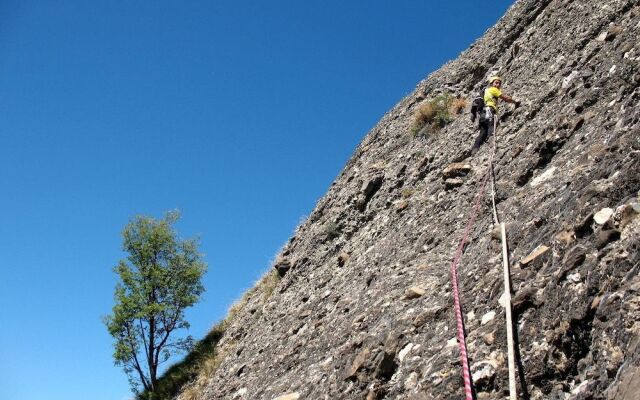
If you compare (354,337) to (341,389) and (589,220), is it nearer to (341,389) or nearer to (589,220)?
(341,389)

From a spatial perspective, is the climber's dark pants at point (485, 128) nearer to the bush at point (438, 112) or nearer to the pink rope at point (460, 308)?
the pink rope at point (460, 308)

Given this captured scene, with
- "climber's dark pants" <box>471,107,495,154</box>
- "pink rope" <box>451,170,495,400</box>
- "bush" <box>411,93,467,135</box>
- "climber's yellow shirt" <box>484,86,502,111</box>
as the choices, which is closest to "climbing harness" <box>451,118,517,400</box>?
"pink rope" <box>451,170,495,400</box>

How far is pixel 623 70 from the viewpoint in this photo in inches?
297

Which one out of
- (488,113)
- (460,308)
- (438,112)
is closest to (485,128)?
(488,113)

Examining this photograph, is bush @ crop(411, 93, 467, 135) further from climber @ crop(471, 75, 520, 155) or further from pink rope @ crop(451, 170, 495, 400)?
pink rope @ crop(451, 170, 495, 400)

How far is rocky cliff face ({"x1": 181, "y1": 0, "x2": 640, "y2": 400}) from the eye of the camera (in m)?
4.27

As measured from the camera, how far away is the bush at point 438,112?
46.2ft

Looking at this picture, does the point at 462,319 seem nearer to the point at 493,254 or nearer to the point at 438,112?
the point at 493,254

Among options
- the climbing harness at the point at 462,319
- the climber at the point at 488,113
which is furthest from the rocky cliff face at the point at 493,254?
the climber at the point at 488,113

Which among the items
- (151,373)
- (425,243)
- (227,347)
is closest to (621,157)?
(425,243)

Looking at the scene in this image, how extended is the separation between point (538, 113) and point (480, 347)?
625cm

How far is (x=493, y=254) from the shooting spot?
21.0 ft

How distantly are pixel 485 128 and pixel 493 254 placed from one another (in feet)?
17.6

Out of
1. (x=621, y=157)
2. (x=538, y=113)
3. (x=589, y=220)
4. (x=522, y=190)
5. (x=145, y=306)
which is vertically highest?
(x=145, y=306)
